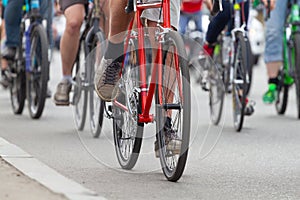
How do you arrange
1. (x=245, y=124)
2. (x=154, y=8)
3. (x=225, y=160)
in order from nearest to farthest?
(x=154, y=8) → (x=225, y=160) → (x=245, y=124)

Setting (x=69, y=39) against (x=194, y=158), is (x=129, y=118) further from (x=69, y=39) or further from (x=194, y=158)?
(x=69, y=39)

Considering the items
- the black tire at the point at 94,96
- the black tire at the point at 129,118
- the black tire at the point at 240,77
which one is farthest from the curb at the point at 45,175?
the black tire at the point at 240,77

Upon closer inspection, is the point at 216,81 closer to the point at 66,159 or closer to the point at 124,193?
the point at 66,159

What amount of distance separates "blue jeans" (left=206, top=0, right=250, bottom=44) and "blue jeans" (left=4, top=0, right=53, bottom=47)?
6.25ft

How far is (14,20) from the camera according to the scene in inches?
436

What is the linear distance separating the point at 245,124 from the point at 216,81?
53 centimetres

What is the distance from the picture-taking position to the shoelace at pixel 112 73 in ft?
Result: 23.7

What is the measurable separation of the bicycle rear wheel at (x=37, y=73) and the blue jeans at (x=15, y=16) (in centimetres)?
49

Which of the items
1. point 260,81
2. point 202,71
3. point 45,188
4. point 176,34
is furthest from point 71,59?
point 260,81

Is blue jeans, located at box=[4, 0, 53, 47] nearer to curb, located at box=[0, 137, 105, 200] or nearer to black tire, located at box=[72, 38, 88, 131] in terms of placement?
black tire, located at box=[72, 38, 88, 131]

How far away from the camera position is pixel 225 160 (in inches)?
311

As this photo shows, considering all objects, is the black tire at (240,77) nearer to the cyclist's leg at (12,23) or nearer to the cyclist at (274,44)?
the cyclist at (274,44)

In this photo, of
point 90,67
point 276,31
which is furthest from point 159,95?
point 276,31

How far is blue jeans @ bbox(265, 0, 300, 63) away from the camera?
11328mm
